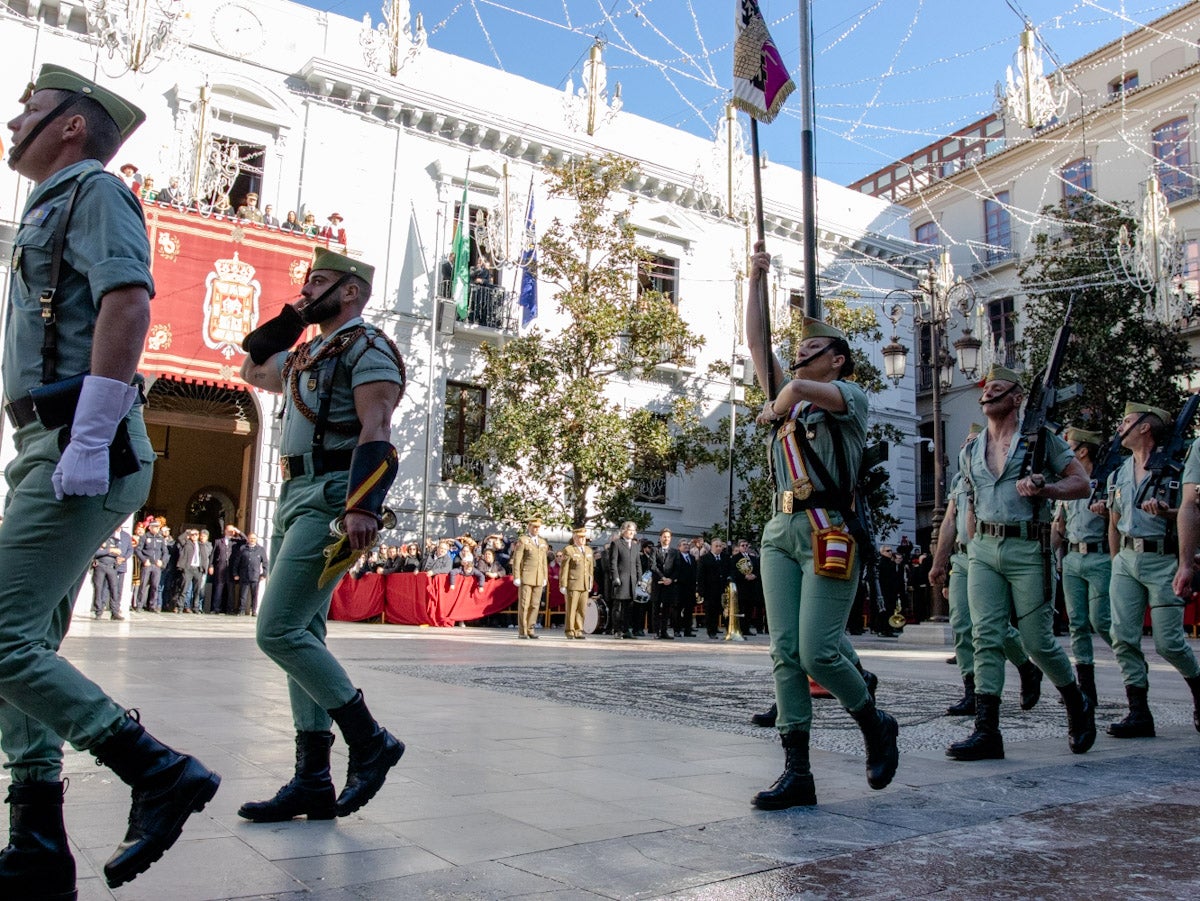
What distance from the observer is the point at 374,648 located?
464 inches

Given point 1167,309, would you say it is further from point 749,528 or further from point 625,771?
point 625,771

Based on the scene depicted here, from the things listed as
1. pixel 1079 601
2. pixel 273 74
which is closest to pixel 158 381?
pixel 273 74

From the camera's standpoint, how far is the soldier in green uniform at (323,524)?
11.0 feet

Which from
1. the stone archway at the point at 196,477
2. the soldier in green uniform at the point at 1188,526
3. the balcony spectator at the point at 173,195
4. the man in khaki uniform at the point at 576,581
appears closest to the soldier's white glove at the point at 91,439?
the soldier in green uniform at the point at 1188,526

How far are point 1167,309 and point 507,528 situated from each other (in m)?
13.7

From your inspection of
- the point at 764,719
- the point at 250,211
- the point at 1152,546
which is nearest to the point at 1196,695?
the point at 1152,546

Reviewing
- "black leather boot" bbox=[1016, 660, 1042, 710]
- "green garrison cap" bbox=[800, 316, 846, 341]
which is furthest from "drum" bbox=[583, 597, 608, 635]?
"green garrison cap" bbox=[800, 316, 846, 341]

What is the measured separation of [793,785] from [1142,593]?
370cm

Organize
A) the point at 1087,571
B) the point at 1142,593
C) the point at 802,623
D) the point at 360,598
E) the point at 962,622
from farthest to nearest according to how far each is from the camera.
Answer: the point at 360,598 < the point at 1087,571 < the point at 962,622 < the point at 1142,593 < the point at 802,623

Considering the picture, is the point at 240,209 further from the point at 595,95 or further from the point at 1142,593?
the point at 1142,593

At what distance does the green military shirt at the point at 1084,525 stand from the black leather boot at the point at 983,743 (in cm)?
237

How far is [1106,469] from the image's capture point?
714cm

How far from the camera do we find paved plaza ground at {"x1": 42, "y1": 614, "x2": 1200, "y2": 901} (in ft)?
8.89

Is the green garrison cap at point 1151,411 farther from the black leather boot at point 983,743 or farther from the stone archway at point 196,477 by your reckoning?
the stone archway at point 196,477
